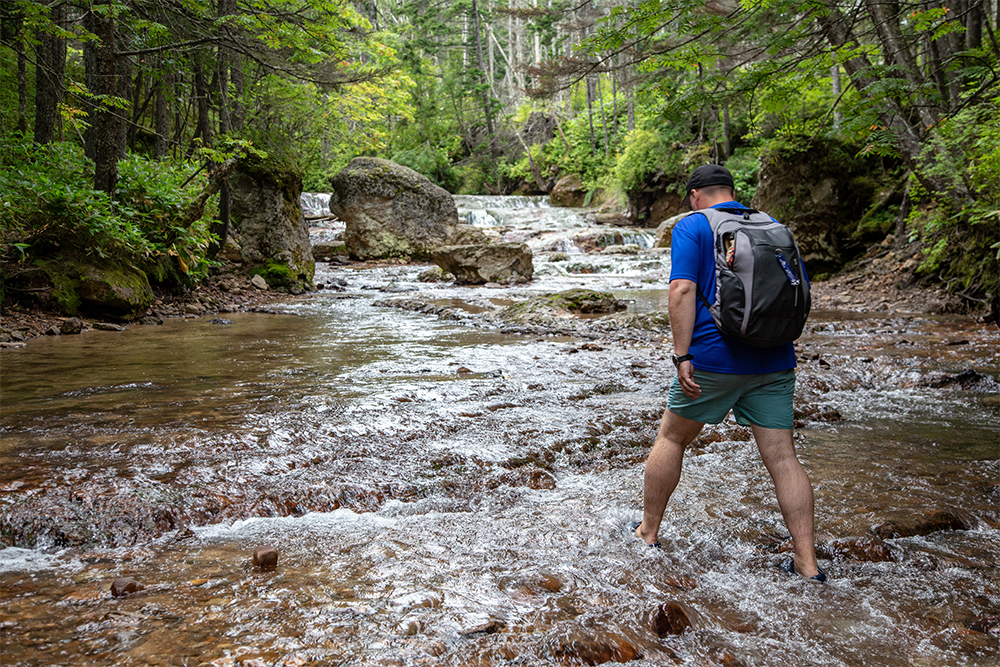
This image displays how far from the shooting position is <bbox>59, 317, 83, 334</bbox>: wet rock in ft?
25.4

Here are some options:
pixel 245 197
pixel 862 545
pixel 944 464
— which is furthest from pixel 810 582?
pixel 245 197

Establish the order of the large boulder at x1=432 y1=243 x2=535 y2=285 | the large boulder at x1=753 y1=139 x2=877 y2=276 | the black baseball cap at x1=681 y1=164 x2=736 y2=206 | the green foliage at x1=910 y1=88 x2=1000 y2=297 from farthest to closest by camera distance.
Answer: the large boulder at x1=432 y1=243 x2=535 y2=285
the large boulder at x1=753 y1=139 x2=877 y2=276
the green foliage at x1=910 y1=88 x2=1000 y2=297
the black baseball cap at x1=681 y1=164 x2=736 y2=206

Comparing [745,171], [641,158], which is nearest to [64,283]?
[745,171]

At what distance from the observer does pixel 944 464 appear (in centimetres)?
383

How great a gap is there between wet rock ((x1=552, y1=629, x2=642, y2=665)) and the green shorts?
1068 millimetres

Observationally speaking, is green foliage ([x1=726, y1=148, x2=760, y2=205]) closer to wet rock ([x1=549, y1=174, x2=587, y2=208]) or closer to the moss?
wet rock ([x1=549, y1=174, x2=587, y2=208])

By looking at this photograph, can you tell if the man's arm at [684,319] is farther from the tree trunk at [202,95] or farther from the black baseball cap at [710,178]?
the tree trunk at [202,95]

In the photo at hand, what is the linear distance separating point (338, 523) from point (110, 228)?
7.69 metres

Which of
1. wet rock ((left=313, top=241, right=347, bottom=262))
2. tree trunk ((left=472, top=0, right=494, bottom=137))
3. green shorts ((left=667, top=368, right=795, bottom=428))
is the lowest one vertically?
green shorts ((left=667, top=368, right=795, bottom=428))

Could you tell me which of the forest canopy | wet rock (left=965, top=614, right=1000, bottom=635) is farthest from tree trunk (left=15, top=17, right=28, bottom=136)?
wet rock (left=965, top=614, right=1000, bottom=635)

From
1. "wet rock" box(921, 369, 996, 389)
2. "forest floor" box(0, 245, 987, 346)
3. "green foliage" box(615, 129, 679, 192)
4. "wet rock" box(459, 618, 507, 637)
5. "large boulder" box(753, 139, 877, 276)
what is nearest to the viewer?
"wet rock" box(459, 618, 507, 637)

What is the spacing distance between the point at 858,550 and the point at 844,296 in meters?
11.2

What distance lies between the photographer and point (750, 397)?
9.22ft

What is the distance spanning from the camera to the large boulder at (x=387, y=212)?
21938 millimetres
